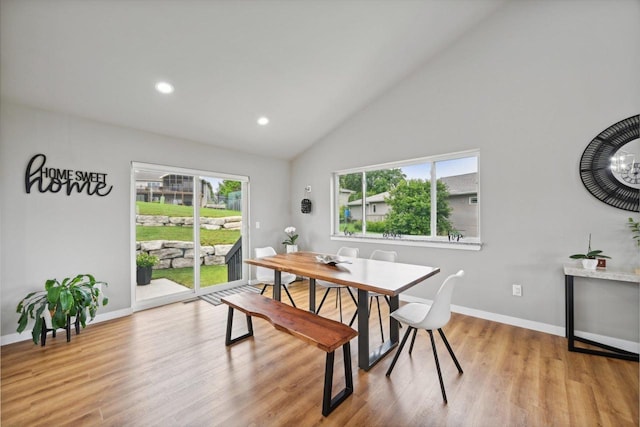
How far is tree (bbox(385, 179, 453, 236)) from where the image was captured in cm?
364

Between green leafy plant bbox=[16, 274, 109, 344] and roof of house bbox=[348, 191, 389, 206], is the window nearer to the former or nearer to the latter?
roof of house bbox=[348, 191, 389, 206]

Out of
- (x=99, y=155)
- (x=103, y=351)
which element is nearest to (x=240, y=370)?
(x=103, y=351)

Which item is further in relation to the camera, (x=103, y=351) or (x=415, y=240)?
(x=415, y=240)

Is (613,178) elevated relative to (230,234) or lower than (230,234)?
elevated

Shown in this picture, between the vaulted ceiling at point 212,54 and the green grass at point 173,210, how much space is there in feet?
3.40

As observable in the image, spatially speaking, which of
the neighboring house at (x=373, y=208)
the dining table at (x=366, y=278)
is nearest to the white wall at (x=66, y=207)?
the dining table at (x=366, y=278)

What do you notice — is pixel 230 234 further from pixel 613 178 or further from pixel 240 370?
pixel 613 178

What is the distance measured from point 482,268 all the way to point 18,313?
507 cm

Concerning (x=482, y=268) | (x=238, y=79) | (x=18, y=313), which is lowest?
(x=18, y=313)

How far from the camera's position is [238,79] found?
313 centimetres

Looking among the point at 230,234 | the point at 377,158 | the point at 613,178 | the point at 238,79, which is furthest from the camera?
the point at 230,234

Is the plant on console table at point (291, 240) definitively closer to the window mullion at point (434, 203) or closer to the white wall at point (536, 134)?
the white wall at point (536, 134)

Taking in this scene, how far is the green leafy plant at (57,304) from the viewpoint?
2531 millimetres

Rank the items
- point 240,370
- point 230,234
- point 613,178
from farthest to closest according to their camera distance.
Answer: point 230,234 → point 613,178 → point 240,370
